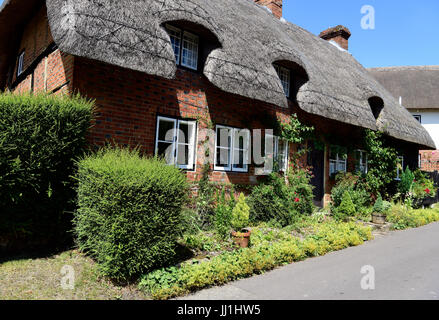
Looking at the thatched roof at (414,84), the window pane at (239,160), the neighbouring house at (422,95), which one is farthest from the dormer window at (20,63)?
the thatched roof at (414,84)

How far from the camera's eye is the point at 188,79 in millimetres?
7082

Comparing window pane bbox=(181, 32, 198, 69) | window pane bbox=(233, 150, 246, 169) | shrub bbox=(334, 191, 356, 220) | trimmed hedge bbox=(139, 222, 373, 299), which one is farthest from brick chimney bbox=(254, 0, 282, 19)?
trimmed hedge bbox=(139, 222, 373, 299)

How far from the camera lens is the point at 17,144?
13.9 ft

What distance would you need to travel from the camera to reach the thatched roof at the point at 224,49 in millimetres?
5027

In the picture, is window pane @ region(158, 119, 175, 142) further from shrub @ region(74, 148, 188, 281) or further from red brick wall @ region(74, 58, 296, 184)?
shrub @ region(74, 148, 188, 281)

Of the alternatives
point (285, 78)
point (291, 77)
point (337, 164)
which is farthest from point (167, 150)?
point (337, 164)

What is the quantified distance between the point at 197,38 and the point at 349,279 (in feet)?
20.1

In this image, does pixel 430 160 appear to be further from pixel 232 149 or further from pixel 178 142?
pixel 178 142

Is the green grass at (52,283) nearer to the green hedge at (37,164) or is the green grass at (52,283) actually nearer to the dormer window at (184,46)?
the green hedge at (37,164)

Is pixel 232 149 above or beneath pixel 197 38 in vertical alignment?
beneath

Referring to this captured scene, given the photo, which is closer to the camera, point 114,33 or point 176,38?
point 114,33
